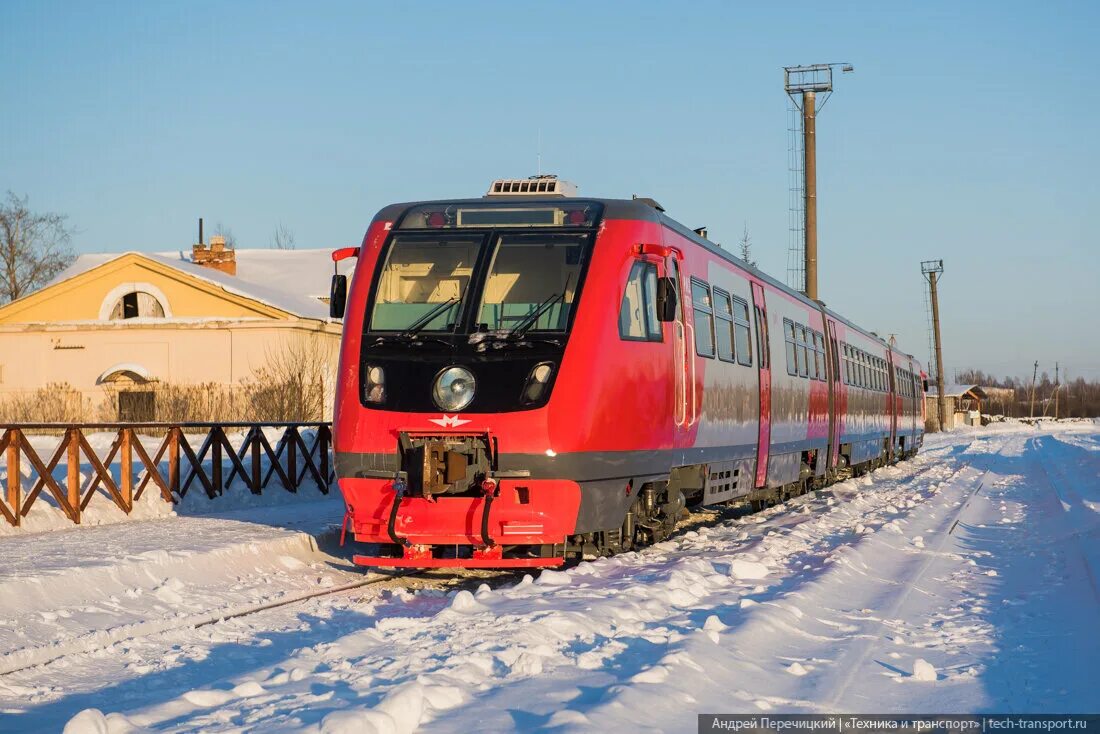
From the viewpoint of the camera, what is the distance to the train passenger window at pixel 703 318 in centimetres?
1270

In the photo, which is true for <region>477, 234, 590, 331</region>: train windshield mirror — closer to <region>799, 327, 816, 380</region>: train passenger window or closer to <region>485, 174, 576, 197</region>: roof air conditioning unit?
<region>485, 174, 576, 197</region>: roof air conditioning unit

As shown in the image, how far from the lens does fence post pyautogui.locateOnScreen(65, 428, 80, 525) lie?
577 inches

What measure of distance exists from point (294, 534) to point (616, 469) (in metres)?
4.07

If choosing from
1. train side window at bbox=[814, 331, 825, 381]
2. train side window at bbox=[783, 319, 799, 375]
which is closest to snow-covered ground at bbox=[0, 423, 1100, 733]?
train side window at bbox=[783, 319, 799, 375]

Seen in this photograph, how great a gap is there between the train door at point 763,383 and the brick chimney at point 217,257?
35.4 meters

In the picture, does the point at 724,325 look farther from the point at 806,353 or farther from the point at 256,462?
the point at 256,462

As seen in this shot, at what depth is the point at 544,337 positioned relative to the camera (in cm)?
1023

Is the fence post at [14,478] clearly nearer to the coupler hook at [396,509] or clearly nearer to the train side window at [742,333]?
the coupler hook at [396,509]

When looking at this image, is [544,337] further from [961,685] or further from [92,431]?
[92,431]

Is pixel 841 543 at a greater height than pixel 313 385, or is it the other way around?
pixel 313 385

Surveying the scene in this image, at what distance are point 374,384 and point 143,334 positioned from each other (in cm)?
3150

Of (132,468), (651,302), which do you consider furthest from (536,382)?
(132,468)

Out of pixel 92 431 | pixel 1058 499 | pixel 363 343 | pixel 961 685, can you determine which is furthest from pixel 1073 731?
pixel 92 431

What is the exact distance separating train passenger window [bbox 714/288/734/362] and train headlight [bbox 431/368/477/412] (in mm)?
4261
